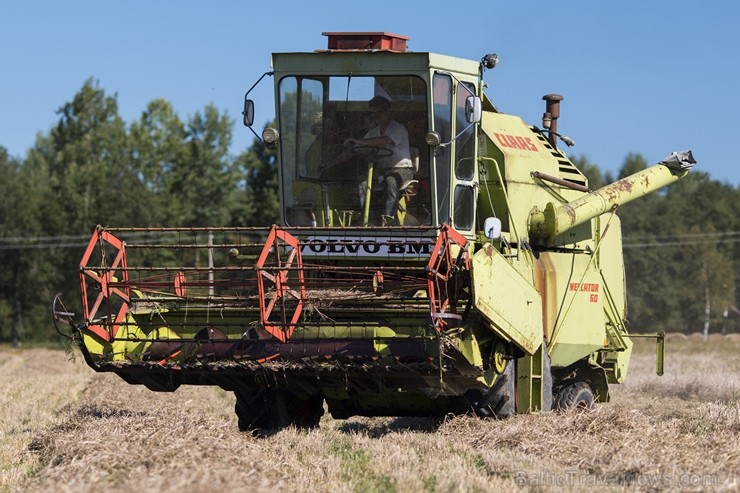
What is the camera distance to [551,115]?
1164cm

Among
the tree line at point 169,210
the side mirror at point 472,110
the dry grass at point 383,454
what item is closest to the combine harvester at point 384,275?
the side mirror at point 472,110

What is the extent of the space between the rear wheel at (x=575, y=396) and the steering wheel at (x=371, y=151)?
8.81 ft

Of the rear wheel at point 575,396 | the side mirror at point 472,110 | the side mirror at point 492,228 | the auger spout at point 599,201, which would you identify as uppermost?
the side mirror at point 472,110

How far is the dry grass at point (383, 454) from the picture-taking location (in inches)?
232

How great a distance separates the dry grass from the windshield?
5.62 feet

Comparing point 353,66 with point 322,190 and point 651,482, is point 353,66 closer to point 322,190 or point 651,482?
point 322,190

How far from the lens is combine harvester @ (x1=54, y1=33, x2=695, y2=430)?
25.9 feet

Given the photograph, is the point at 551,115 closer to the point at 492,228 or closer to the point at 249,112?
the point at 492,228

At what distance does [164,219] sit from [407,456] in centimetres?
3599

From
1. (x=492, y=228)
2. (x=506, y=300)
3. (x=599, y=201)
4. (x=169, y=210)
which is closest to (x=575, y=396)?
(x=599, y=201)

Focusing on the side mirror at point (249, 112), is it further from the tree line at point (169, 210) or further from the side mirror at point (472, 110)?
the tree line at point (169, 210)

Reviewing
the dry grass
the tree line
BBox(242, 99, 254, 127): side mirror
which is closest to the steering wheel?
BBox(242, 99, 254, 127): side mirror

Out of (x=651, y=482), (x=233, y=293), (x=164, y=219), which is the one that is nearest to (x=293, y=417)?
(x=233, y=293)

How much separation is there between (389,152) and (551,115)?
302cm
